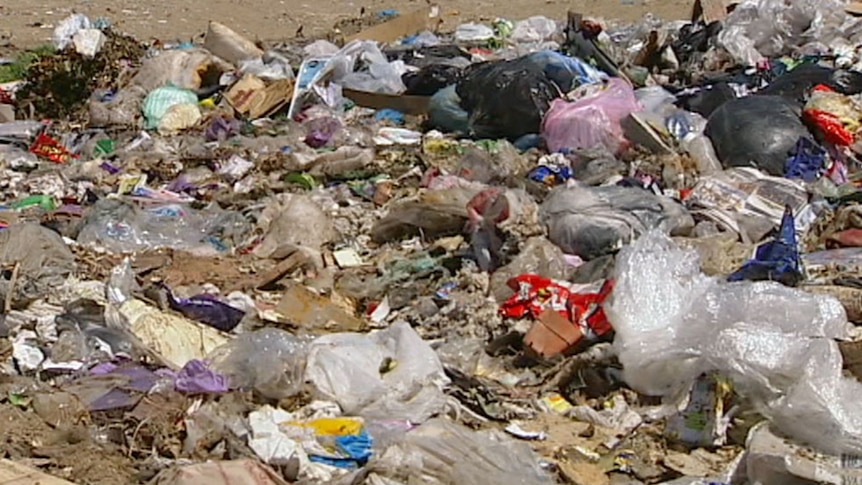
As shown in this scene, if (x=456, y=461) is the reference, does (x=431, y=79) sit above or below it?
below

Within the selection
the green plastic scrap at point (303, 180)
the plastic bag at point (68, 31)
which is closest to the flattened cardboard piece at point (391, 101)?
the green plastic scrap at point (303, 180)

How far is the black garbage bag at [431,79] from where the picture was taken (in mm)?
8016

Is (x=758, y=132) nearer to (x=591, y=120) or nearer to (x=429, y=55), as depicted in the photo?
(x=591, y=120)

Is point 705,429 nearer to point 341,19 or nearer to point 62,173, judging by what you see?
point 62,173

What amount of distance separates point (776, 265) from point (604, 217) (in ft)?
2.76

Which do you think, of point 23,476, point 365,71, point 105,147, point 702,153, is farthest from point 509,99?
point 23,476

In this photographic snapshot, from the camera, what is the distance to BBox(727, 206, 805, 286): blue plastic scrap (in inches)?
172

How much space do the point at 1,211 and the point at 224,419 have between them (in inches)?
117

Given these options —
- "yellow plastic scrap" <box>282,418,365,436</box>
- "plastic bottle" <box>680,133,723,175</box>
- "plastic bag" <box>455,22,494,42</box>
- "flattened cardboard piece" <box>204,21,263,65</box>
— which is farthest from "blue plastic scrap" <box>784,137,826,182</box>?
"flattened cardboard piece" <box>204,21,263,65</box>

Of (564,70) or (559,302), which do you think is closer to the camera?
(559,302)

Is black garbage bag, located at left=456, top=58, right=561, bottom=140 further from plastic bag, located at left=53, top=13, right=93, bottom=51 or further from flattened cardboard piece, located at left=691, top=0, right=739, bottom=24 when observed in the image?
plastic bag, located at left=53, top=13, right=93, bottom=51

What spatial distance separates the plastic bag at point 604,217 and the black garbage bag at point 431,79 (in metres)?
2.84

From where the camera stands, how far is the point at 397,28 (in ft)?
34.2

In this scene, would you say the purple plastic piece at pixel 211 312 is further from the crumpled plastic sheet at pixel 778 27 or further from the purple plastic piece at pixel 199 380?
the crumpled plastic sheet at pixel 778 27
